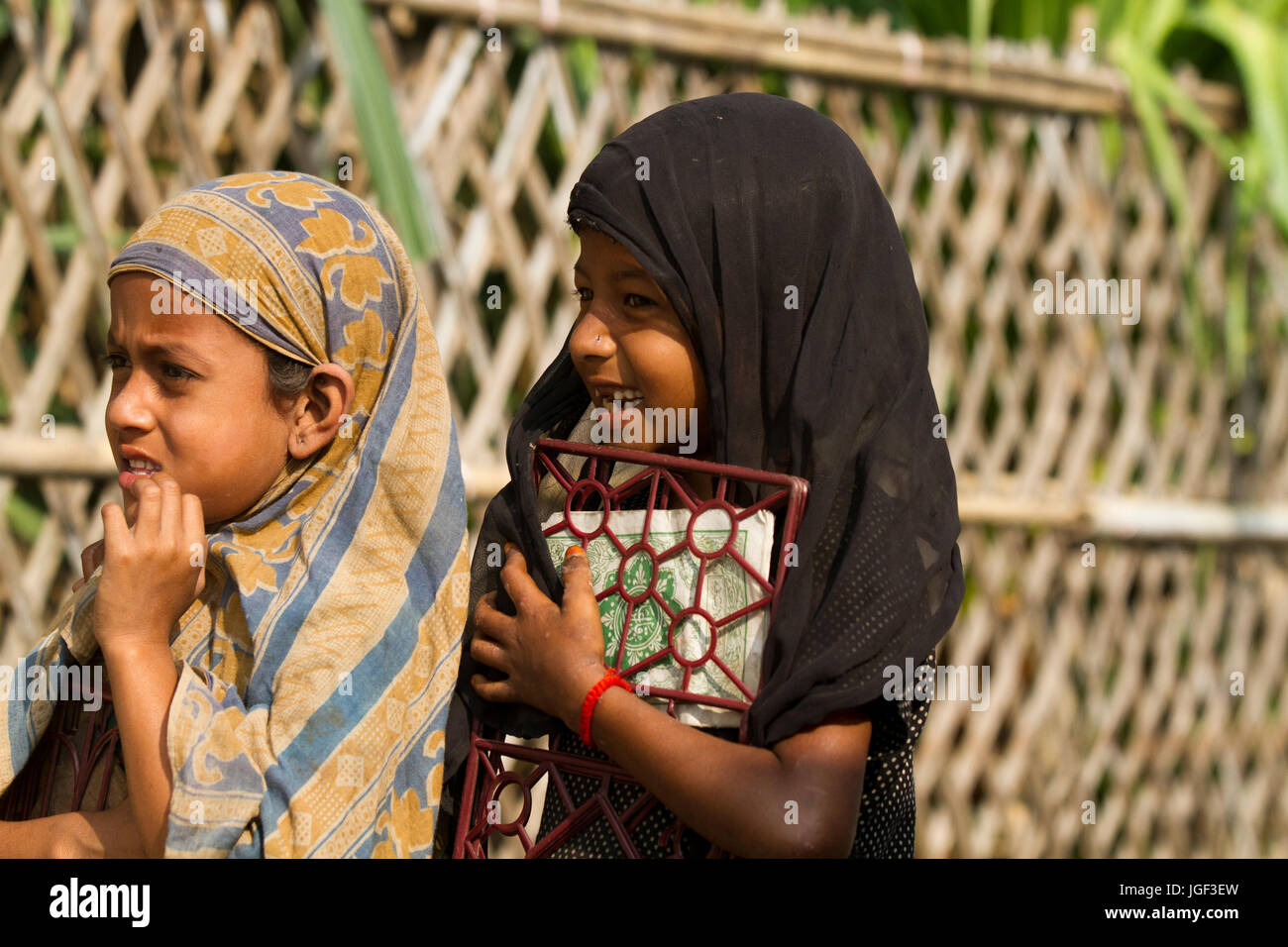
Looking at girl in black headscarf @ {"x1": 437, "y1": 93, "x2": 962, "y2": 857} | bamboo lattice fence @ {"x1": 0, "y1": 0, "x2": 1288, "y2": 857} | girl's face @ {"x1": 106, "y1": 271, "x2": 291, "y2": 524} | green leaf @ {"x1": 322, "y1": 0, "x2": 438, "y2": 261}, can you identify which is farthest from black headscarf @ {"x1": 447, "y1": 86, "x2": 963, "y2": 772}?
bamboo lattice fence @ {"x1": 0, "y1": 0, "x2": 1288, "y2": 857}

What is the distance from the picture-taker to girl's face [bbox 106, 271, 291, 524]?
175cm

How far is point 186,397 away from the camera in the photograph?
1.76m

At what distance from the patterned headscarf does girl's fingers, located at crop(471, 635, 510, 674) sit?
0.10 ft

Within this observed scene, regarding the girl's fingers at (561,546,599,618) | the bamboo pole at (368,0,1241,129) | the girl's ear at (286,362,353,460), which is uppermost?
the bamboo pole at (368,0,1241,129)

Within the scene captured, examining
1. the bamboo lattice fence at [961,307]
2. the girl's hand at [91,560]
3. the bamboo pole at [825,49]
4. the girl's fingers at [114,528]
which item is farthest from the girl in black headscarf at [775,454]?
the bamboo pole at [825,49]

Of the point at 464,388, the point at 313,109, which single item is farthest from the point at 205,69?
the point at 464,388

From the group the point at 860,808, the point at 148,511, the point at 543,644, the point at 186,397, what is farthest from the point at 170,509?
the point at 860,808

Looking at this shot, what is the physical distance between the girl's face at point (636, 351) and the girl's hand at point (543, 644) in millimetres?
205

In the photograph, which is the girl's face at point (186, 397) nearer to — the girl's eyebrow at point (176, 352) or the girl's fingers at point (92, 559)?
the girl's eyebrow at point (176, 352)

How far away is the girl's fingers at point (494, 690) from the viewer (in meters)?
1.76

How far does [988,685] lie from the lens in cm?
479

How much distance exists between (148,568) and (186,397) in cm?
24

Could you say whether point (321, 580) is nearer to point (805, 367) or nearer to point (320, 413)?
point (320, 413)

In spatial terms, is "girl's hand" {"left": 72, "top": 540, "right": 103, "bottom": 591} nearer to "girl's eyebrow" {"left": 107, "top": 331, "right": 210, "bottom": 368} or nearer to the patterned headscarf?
the patterned headscarf
